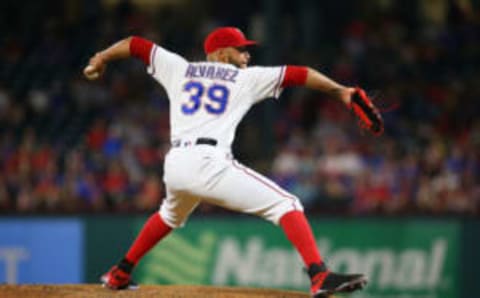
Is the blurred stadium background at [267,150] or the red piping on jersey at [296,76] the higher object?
the red piping on jersey at [296,76]

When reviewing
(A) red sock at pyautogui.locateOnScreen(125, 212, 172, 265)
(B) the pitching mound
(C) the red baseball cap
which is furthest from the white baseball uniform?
(B) the pitching mound

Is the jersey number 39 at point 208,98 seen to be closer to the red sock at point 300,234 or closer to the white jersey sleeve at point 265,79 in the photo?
the white jersey sleeve at point 265,79

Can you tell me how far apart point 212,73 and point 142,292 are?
4.60 feet

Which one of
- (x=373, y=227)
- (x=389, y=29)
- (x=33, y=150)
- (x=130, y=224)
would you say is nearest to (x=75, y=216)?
(x=130, y=224)

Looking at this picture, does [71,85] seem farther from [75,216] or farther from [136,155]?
[75,216]

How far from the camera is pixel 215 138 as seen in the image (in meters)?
5.44

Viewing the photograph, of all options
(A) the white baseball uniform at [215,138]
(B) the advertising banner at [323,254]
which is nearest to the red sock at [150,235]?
(A) the white baseball uniform at [215,138]

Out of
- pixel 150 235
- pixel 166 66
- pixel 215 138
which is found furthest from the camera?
pixel 150 235

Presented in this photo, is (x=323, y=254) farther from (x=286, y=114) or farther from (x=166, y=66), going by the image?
(x=166, y=66)

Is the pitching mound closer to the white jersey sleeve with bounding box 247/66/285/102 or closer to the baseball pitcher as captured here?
the baseball pitcher

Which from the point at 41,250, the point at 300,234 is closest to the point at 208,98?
the point at 300,234

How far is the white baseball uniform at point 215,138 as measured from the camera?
534 cm

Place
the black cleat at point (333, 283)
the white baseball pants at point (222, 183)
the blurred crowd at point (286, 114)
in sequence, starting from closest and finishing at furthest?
the black cleat at point (333, 283) → the white baseball pants at point (222, 183) → the blurred crowd at point (286, 114)

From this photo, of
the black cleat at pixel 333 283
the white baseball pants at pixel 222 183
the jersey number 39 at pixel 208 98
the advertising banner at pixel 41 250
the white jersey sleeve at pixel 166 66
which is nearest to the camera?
the black cleat at pixel 333 283
